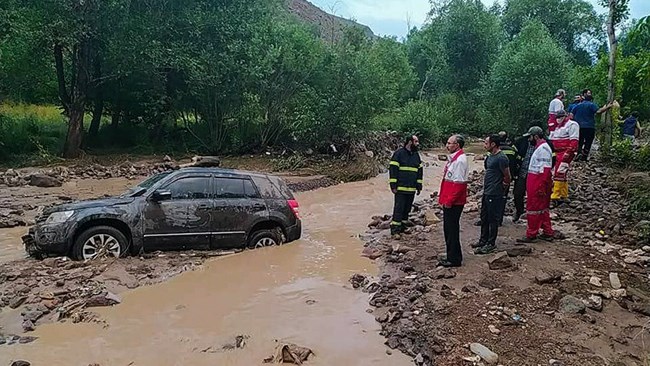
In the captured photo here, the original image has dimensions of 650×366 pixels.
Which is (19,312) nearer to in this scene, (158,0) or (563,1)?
(158,0)

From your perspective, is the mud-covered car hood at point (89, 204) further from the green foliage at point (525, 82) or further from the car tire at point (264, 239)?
the green foliage at point (525, 82)

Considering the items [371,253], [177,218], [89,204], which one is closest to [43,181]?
Answer: [89,204]

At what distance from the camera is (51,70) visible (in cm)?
2164

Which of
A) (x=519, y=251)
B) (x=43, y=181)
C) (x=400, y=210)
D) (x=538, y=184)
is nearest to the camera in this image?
(x=519, y=251)

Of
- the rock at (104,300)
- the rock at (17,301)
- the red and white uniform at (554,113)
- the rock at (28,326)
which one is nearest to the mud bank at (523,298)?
the red and white uniform at (554,113)

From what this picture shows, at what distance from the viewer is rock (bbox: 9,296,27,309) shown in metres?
6.57

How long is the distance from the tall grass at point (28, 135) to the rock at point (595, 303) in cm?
1956

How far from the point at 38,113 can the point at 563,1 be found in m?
44.8

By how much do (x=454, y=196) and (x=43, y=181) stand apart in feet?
45.0

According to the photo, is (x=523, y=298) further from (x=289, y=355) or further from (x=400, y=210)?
(x=400, y=210)

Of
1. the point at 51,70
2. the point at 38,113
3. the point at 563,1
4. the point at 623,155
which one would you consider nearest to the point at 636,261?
the point at 623,155

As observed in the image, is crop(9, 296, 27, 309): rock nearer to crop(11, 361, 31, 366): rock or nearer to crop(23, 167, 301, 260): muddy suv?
crop(23, 167, 301, 260): muddy suv

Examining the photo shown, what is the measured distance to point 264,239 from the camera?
31.2ft

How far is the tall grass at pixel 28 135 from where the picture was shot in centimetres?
2062
